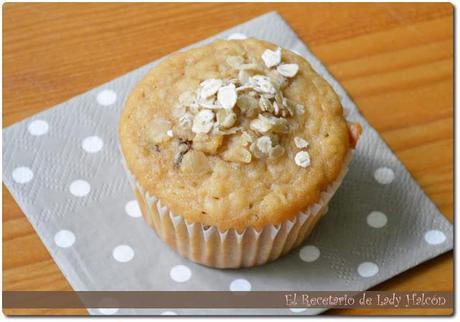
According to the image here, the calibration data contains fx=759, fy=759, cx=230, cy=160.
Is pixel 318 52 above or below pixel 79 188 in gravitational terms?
above

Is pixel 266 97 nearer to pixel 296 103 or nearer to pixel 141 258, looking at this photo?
pixel 296 103

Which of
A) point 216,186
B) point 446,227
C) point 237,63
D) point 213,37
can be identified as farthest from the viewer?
point 213,37

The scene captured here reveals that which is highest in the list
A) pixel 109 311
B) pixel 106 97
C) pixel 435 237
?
pixel 106 97

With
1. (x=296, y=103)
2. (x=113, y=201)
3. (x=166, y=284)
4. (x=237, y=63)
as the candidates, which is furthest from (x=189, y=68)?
(x=166, y=284)

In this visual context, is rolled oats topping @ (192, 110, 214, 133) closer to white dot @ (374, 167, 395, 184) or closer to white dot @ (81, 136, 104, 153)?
white dot @ (81, 136, 104, 153)

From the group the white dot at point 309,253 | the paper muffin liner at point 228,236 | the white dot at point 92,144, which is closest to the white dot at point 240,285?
the paper muffin liner at point 228,236

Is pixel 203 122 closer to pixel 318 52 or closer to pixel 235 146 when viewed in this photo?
pixel 235 146

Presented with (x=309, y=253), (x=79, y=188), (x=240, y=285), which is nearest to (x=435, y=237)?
(x=309, y=253)

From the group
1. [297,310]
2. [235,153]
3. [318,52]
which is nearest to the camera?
[235,153]

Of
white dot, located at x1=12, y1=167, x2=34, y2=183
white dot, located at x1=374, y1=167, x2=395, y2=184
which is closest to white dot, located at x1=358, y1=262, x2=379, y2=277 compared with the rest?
white dot, located at x1=374, y1=167, x2=395, y2=184
